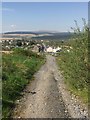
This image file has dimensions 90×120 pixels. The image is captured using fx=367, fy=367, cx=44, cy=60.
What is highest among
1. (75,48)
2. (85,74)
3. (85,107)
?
(75,48)

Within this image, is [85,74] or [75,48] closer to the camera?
[85,74]

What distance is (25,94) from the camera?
24234 mm

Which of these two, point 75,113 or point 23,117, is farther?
point 75,113

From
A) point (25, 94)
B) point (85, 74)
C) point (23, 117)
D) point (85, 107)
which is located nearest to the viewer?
point (23, 117)

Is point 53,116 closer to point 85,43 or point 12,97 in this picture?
point 85,43

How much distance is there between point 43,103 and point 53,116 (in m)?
3.74

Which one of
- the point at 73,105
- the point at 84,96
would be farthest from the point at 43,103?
the point at 84,96

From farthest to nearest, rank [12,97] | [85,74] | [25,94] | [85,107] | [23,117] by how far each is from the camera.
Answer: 1. [25,94]
2. [12,97]
3. [85,107]
4. [85,74]
5. [23,117]

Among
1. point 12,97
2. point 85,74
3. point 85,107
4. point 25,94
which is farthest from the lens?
point 25,94

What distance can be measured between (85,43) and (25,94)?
7.48 meters

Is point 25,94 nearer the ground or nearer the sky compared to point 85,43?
nearer the ground

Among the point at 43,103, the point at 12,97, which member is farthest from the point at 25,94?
the point at 43,103

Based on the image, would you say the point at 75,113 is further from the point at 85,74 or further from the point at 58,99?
the point at 58,99

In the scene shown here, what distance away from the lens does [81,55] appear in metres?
18.8
